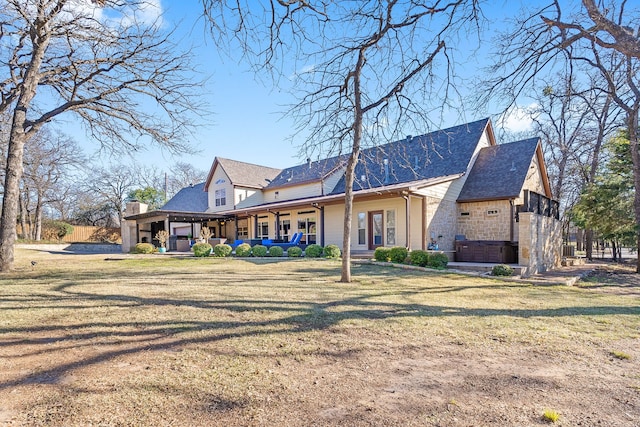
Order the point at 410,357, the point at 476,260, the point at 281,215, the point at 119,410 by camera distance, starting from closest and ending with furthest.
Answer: the point at 119,410 < the point at 410,357 < the point at 476,260 < the point at 281,215

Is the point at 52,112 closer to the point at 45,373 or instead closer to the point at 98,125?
the point at 98,125

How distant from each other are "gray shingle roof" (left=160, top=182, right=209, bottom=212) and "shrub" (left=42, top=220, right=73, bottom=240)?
27.9ft

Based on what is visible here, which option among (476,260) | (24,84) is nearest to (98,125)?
(24,84)

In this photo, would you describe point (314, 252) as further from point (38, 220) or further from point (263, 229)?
point (38, 220)

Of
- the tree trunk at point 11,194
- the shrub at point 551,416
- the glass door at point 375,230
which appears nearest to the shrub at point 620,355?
the shrub at point 551,416

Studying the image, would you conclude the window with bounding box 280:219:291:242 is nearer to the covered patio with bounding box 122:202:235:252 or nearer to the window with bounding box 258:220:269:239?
the window with bounding box 258:220:269:239

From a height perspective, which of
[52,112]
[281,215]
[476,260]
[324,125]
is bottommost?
[476,260]

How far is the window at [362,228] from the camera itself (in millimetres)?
18406

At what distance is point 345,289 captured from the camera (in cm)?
764

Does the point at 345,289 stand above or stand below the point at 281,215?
below

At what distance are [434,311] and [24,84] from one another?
12.0m

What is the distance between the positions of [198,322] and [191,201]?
29.9m

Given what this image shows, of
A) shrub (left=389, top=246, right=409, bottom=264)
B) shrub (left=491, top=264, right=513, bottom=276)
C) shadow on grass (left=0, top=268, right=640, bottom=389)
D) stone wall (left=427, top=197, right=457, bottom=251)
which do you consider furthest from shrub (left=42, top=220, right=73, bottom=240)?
shrub (left=491, top=264, right=513, bottom=276)

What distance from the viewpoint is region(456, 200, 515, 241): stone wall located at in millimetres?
15898
